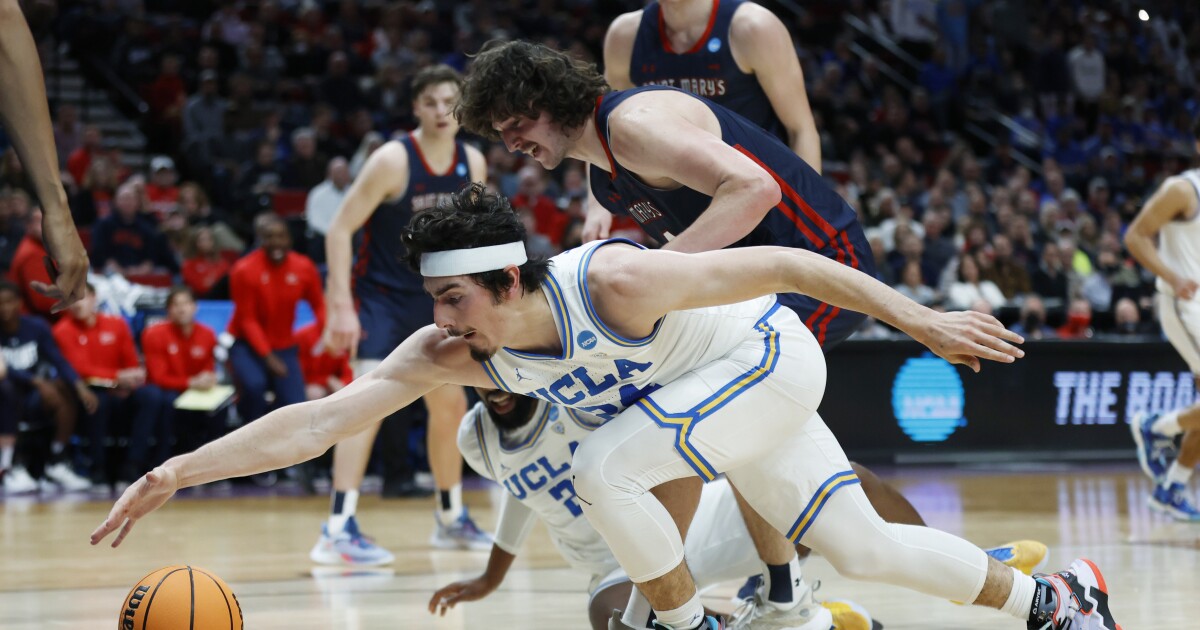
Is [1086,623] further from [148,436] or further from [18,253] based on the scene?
[18,253]

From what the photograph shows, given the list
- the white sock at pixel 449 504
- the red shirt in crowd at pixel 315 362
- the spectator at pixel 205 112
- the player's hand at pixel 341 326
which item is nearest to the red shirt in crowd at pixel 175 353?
the red shirt in crowd at pixel 315 362

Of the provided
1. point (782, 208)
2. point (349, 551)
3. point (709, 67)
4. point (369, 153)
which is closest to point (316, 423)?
point (782, 208)

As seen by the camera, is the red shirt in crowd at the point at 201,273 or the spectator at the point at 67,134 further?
the spectator at the point at 67,134

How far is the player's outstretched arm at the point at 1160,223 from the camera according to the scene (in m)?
7.35

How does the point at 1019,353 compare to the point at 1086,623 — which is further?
the point at 1086,623

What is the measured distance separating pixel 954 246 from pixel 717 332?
9.85 meters

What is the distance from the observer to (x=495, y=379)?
3.63 metres

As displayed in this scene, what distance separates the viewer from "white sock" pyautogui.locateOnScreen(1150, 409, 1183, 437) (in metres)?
7.48

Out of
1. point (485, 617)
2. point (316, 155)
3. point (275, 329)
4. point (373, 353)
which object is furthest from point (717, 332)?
point (316, 155)

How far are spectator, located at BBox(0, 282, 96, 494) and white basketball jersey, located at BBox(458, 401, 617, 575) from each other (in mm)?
5516

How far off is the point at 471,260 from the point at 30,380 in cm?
659

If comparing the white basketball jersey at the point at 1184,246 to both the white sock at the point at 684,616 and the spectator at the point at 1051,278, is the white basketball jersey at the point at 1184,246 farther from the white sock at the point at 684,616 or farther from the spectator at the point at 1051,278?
the spectator at the point at 1051,278

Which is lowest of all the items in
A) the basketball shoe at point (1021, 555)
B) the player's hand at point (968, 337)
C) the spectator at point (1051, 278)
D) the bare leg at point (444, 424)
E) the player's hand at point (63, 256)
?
the spectator at point (1051, 278)

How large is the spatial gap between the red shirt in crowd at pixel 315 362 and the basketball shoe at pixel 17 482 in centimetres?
189
